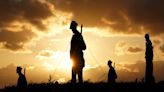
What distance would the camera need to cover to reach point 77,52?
18812mm

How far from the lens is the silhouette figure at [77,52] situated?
61.0 ft

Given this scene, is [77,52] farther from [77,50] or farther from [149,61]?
[149,61]

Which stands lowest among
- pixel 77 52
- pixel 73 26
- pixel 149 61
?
pixel 77 52

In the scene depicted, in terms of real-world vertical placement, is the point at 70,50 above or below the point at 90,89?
above

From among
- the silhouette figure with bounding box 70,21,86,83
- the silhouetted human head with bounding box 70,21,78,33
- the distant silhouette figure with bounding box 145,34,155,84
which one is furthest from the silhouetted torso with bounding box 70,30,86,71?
the distant silhouette figure with bounding box 145,34,155,84

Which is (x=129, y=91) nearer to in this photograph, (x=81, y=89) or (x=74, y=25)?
(x=81, y=89)

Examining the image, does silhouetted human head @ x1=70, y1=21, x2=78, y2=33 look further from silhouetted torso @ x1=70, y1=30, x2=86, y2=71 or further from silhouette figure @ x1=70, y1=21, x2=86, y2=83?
silhouetted torso @ x1=70, y1=30, x2=86, y2=71

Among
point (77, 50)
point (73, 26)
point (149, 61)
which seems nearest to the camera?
point (73, 26)

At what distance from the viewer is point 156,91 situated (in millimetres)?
16609

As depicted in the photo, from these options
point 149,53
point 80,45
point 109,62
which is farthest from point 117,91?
point 109,62

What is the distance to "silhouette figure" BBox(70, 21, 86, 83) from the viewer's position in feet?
61.0

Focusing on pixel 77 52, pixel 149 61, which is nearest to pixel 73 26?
pixel 77 52

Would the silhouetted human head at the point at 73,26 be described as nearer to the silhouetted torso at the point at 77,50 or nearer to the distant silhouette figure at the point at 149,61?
the silhouetted torso at the point at 77,50

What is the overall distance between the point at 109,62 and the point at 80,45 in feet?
38.6
